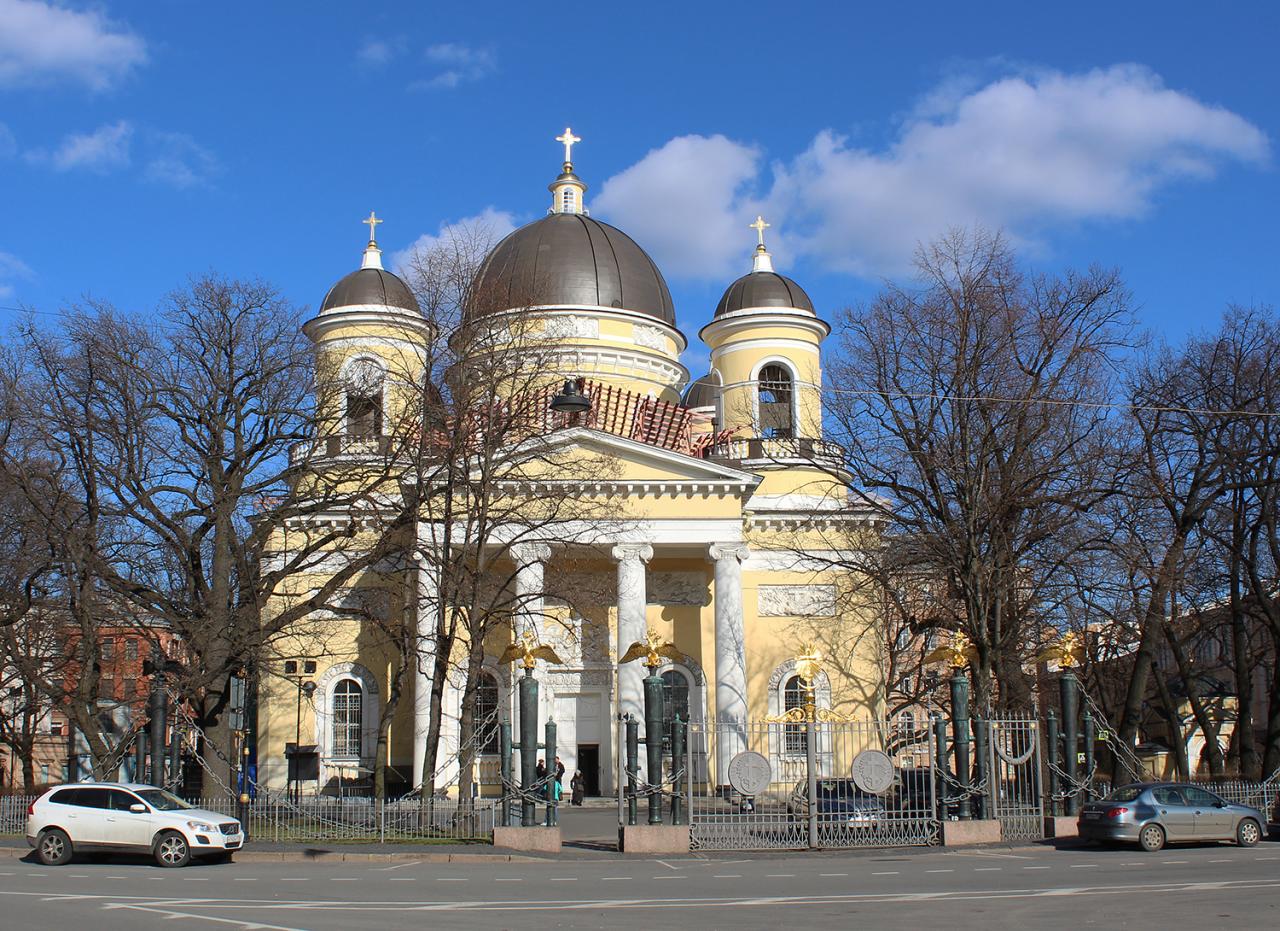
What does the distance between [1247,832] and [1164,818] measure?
1.95m

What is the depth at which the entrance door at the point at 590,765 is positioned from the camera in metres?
39.9

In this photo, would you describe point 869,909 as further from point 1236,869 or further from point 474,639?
point 474,639

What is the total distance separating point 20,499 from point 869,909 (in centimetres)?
2274

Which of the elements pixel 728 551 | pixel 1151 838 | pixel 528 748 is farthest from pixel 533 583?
pixel 1151 838

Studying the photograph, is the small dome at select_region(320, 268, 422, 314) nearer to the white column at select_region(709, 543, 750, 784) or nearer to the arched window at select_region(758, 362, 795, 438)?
the arched window at select_region(758, 362, 795, 438)

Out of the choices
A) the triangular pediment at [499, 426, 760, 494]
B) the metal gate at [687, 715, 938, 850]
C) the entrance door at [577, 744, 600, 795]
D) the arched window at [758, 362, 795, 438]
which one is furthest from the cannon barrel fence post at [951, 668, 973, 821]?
the arched window at [758, 362, 795, 438]

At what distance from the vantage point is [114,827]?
21.1 metres

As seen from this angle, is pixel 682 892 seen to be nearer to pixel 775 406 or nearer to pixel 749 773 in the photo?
pixel 749 773

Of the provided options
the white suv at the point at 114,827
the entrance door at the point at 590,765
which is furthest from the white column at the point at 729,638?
the white suv at the point at 114,827

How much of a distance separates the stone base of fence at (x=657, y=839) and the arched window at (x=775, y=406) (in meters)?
21.9

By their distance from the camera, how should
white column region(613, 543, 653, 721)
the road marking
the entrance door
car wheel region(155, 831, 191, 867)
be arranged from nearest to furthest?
the road marking, car wheel region(155, 831, 191, 867), white column region(613, 543, 653, 721), the entrance door

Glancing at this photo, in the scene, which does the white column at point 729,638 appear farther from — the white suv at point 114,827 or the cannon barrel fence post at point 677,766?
the white suv at point 114,827

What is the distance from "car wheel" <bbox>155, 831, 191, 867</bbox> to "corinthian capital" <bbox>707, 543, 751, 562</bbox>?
1960 centimetres

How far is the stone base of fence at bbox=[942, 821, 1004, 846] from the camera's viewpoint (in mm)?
23266
